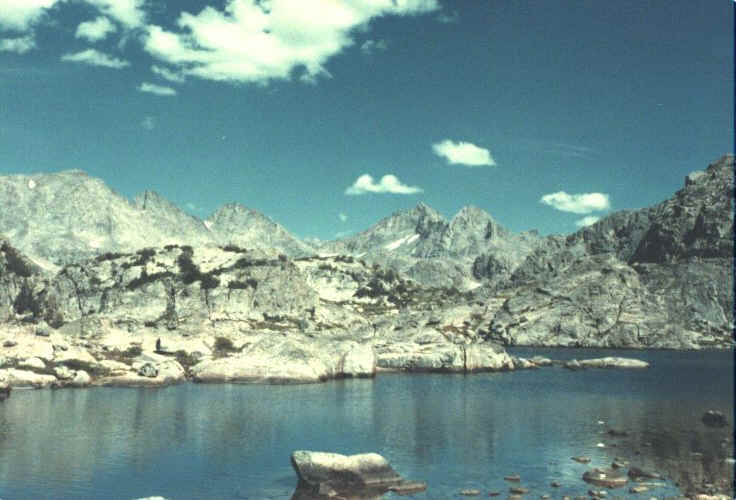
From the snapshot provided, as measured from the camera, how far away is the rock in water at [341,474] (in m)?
46.0

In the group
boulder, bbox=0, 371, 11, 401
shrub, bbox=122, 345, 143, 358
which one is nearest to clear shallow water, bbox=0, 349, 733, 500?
boulder, bbox=0, 371, 11, 401

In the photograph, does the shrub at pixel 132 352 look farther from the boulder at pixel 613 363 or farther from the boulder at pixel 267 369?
the boulder at pixel 613 363

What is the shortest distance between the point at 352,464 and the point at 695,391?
268ft

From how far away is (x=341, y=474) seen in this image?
46531 mm

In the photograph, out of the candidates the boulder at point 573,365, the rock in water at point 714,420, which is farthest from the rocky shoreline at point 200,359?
the rock in water at point 714,420

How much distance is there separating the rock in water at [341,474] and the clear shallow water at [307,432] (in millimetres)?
1928

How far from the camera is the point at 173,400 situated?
291ft

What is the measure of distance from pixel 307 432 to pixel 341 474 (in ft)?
72.1

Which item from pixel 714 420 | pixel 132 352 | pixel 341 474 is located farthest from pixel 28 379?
pixel 714 420

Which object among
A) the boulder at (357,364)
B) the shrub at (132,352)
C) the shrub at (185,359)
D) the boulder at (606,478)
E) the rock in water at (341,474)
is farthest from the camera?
the shrub at (132,352)

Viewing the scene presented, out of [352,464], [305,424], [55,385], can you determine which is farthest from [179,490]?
[55,385]

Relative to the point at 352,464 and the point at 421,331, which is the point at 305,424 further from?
the point at 421,331

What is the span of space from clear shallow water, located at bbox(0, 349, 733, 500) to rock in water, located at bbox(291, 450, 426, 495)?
6.32 feet

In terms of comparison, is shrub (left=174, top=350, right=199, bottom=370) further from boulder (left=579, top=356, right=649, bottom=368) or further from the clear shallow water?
boulder (left=579, top=356, right=649, bottom=368)
